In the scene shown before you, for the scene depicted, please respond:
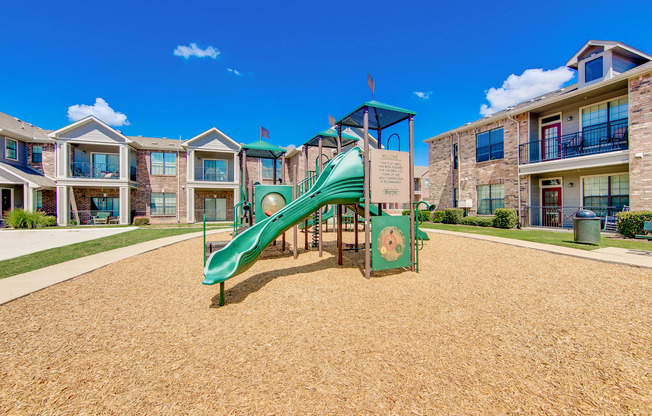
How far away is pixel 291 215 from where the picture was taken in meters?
5.57

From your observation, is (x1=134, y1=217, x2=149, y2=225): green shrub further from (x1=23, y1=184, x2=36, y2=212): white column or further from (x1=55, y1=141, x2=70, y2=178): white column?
(x1=23, y1=184, x2=36, y2=212): white column

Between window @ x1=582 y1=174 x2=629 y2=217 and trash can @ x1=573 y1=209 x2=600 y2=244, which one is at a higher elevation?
window @ x1=582 y1=174 x2=629 y2=217

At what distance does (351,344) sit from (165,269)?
222 inches

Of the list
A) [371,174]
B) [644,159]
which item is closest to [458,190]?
[644,159]

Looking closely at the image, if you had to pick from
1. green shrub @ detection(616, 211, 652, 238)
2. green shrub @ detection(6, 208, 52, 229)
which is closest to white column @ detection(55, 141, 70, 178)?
green shrub @ detection(6, 208, 52, 229)

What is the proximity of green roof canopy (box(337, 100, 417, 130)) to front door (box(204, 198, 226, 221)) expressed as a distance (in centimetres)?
2118

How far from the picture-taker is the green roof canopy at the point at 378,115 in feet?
19.7

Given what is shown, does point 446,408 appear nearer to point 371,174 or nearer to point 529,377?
point 529,377

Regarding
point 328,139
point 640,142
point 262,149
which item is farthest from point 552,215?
point 262,149

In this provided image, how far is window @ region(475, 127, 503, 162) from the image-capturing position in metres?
18.2

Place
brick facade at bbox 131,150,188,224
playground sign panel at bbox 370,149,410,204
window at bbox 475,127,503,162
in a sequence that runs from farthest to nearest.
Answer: brick facade at bbox 131,150,188,224 → window at bbox 475,127,503,162 → playground sign panel at bbox 370,149,410,204

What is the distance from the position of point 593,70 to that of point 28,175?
38.3 metres

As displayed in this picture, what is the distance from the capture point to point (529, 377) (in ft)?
8.05

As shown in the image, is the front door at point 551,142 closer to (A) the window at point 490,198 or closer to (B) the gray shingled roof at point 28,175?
(A) the window at point 490,198
